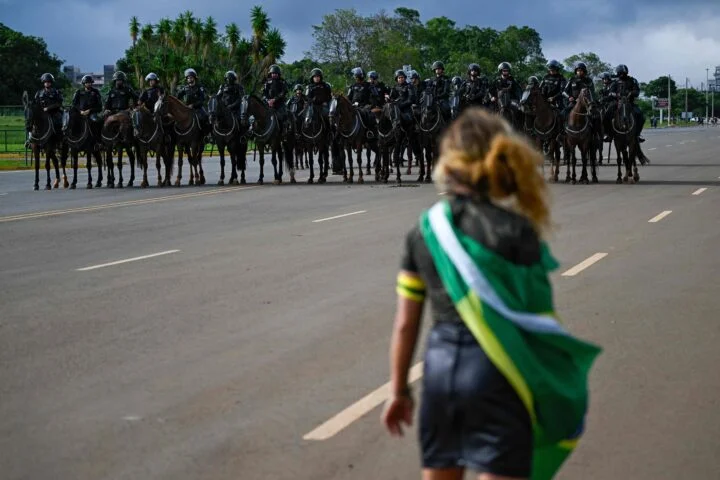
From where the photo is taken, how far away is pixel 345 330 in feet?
33.7

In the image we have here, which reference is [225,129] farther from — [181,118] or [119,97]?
[119,97]

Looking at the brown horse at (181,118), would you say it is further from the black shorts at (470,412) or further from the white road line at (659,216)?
the black shorts at (470,412)

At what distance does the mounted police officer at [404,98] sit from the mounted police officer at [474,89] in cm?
159

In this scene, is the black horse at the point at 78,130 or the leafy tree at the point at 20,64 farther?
the leafy tree at the point at 20,64

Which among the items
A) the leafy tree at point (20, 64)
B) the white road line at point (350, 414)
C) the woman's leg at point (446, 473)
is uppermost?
the leafy tree at point (20, 64)

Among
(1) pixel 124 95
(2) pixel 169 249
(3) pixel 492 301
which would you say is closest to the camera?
(3) pixel 492 301

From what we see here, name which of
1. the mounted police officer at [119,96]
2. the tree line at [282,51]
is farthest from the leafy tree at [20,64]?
the mounted police officer at [119,96]

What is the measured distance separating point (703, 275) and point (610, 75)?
59.4ft

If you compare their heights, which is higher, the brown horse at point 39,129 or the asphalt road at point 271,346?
the brown horse at point 39,129

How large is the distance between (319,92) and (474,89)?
3.93 m

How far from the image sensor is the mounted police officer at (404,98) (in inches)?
1273

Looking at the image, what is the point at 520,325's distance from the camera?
13.8 ft

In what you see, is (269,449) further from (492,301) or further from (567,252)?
(567,252)

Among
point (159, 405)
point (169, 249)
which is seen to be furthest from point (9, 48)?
point (159, 405)
